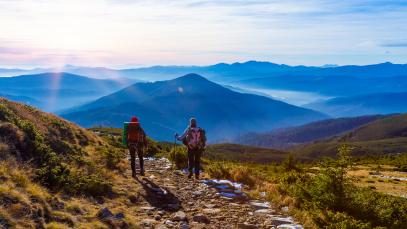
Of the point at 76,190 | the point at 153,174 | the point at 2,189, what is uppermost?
the point at 2,189

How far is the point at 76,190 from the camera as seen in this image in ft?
41.2

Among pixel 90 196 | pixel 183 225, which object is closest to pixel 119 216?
pixel 183 225

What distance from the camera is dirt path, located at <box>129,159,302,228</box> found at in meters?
12.0

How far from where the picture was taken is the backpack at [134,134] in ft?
64.4

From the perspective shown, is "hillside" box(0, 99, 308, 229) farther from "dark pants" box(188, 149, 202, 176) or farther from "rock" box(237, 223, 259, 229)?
"dark pants" box(188, 149, 202, 176)

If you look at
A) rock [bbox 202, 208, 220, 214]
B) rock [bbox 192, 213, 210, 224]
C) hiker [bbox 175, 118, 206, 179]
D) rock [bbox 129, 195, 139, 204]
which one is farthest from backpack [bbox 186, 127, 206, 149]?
rock [bbox 192, 213, 210, 224]

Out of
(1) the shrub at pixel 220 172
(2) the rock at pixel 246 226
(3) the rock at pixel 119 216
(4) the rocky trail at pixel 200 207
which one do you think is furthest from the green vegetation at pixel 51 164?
(1) the shrub at pixel 220 172

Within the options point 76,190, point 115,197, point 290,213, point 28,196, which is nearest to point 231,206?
point 290,213

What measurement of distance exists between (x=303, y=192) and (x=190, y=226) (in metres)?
4.38

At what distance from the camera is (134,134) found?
19.7m

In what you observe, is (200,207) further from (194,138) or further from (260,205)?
(194,138)

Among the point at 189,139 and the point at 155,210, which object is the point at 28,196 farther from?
the point at 189,139

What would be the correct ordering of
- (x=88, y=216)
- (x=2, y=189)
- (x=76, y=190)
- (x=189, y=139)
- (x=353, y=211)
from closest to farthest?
(x=2, y=189) < (x=88, y=216) < (x=353, y=211) < (x=76, y=190) < (x=189, y=139)

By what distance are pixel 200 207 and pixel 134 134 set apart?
7085 mm
